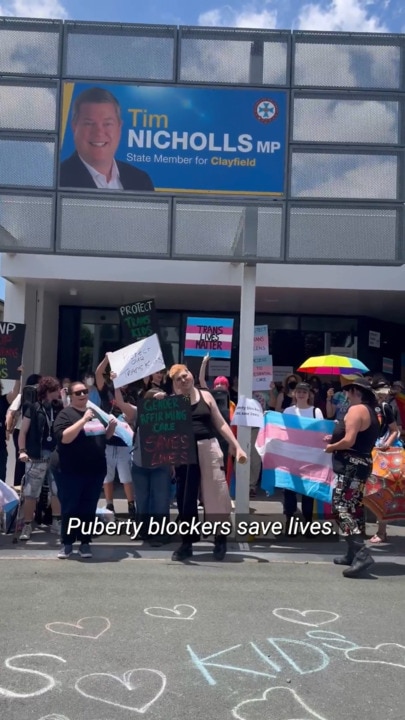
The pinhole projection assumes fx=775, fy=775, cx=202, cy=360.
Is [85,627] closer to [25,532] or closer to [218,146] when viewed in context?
[25,532]

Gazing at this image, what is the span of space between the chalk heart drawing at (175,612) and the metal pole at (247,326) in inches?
119

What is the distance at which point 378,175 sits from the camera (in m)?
9.18

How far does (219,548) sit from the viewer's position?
7.45m

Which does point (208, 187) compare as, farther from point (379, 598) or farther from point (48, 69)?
point (379, 598)

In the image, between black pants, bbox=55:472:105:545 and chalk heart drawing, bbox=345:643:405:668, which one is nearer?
chalk heart drawing, bbox=345:643:405:668

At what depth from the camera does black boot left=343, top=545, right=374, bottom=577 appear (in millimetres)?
6703

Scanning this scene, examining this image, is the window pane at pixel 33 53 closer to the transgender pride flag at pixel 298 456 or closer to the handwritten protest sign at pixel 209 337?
the handwritten protest sign at pixel 209 337

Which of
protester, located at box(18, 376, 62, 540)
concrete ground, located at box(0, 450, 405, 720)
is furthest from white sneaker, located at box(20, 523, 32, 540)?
concrete ground, located at box(0, 450, 405, 720)

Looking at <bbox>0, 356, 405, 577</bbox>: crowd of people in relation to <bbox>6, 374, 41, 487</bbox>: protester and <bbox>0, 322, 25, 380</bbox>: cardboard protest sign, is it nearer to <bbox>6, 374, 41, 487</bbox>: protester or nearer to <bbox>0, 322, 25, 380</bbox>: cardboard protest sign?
<bbox>6, 374, 41, 487</bbox>: protester

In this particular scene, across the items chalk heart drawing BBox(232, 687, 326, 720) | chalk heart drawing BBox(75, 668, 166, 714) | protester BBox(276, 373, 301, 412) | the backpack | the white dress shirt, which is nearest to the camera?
chalk heart drawing BBox(232, 687, 326, 720)

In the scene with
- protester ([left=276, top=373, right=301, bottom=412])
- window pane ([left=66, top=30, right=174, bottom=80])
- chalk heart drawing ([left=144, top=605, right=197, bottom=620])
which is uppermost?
window pane ([left=66, top=30, right=174, bottom=80])

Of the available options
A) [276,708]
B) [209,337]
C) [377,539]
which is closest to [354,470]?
[377,539]

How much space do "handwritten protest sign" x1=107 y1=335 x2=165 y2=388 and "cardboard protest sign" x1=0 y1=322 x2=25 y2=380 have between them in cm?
166

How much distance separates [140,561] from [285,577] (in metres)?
1.41
